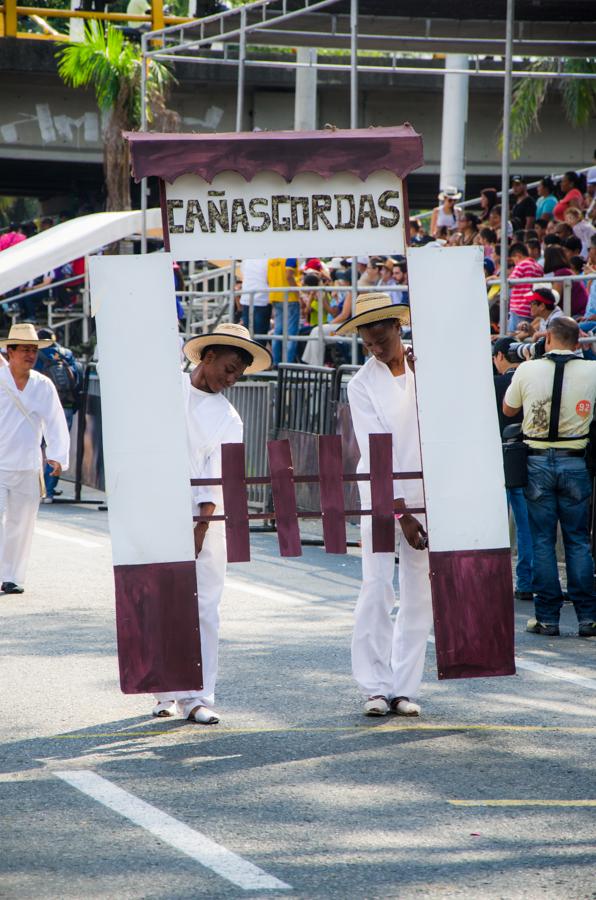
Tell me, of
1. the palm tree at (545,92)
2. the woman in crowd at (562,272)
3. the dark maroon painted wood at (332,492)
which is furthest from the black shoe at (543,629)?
the palm tree at (545,92)

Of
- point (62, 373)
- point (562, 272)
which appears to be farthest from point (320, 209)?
point (62, 373)

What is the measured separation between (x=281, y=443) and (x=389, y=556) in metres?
0.76

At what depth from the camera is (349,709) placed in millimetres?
7469

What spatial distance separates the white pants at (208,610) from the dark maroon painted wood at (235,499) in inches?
9.6

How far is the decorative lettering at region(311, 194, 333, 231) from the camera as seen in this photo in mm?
6977

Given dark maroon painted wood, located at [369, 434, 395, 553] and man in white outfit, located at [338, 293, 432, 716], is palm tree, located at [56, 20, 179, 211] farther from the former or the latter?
dark maroon painted wood, located at [369, 434, 395, 553]

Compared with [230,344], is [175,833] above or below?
below

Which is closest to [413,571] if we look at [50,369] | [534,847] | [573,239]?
[534,847]

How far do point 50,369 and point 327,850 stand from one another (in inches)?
534

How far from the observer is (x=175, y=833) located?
537 centimetres

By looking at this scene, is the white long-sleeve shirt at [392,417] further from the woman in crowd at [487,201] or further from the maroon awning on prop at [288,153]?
the woman in crowd at [487,201]

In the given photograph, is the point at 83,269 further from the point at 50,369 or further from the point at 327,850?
the point at 327,850

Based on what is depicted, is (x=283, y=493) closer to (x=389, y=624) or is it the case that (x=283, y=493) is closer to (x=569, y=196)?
(x=389, y=624)

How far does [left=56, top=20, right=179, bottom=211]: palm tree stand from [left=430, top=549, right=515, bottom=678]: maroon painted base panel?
19770mm
